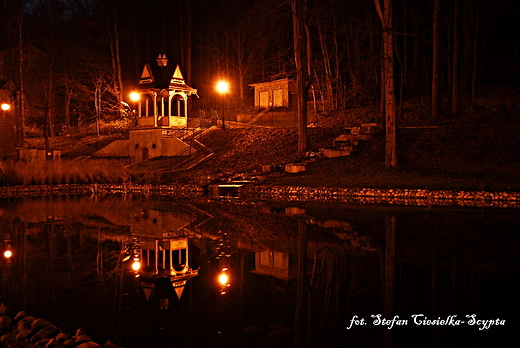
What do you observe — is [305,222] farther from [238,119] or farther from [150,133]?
[238,119]

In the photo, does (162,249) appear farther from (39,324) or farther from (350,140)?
(350,140)

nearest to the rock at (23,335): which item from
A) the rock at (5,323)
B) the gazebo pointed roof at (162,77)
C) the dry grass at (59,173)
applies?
the rock at (5,323)

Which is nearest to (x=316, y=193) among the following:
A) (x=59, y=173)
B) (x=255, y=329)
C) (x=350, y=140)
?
(x=350, y=140)

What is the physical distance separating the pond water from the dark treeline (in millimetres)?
13326

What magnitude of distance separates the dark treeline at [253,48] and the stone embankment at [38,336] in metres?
19.3

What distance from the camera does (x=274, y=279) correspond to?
25.2 feet

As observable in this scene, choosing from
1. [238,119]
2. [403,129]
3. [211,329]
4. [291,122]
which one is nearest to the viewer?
[211,329]

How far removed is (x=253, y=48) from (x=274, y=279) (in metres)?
40.1

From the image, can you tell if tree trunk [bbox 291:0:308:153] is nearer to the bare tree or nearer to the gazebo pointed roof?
the bare tree

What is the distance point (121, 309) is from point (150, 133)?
3027cm

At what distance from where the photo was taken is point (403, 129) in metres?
25.0

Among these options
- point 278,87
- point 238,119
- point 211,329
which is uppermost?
point 278,87

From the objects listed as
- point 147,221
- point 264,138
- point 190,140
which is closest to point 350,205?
point 147,221

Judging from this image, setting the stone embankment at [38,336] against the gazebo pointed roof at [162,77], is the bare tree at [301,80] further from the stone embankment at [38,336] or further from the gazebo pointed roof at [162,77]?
the stone embankment at [38,336]
